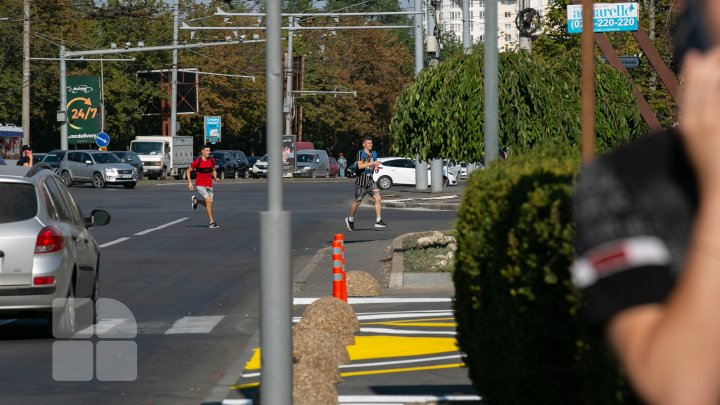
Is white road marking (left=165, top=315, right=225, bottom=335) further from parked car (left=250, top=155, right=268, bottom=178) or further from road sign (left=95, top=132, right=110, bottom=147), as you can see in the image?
parked car (left=250, top=155, right=268, bottom=178)

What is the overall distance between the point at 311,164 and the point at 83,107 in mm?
16863

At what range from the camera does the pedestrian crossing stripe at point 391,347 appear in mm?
11227

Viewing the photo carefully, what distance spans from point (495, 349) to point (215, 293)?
10.6 m

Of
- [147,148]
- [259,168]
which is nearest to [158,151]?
[147,148]

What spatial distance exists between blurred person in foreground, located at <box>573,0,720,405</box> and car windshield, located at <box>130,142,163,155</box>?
76379 millimetres

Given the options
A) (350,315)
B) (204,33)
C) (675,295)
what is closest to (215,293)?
(350,315)

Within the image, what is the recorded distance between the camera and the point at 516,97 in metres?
19.1

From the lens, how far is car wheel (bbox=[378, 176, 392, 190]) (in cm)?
6141

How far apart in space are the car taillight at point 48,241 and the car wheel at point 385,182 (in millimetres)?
49554

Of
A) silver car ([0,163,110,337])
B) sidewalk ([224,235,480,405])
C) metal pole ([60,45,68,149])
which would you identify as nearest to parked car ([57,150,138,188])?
metal pole ([60,45,68,149])

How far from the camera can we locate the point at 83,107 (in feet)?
238

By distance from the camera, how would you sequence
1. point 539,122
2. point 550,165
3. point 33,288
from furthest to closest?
point 539,122
point 33,288
point 550,165

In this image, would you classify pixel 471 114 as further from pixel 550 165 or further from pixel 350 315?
pixel 550 165

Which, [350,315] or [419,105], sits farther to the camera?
[419,105]
